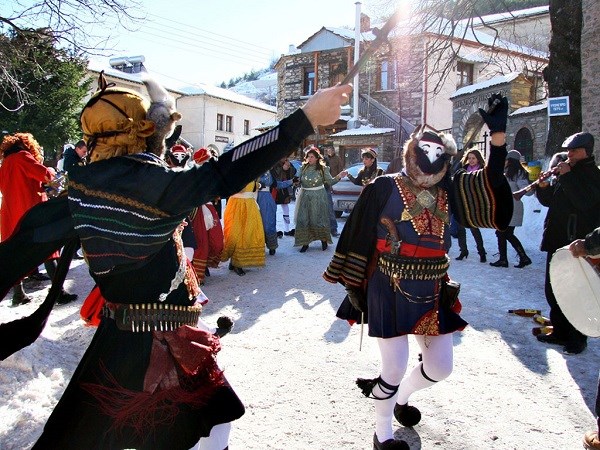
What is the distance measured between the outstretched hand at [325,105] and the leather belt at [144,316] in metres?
0.95

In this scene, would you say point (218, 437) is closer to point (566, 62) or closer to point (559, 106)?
point (559, 106)

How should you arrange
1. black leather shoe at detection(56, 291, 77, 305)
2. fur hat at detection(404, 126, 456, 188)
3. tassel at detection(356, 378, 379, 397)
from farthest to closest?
black leather shoe at detection(56, 291, 77, 305), tassel at detection(356, 378, 379, 397), fur hat at detection(404, 126, 456, 188)

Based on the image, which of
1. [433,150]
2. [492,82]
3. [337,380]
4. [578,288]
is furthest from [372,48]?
[492,82]

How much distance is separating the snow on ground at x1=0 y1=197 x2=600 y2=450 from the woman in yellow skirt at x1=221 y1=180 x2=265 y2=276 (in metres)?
1.45

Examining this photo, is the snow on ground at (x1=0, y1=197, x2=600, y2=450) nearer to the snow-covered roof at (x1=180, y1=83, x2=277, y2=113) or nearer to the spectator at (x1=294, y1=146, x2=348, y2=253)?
the spectator at (x1=294, y1=146, x2=348, y2=253)

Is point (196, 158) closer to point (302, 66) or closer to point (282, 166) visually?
point (282, 166)

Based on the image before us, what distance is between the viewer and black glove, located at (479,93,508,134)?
2834 mm

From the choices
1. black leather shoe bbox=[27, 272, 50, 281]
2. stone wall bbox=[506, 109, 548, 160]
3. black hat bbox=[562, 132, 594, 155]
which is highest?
stone wall bbox=[506, 109, 548, 160]

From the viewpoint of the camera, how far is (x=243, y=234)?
8.26 metres

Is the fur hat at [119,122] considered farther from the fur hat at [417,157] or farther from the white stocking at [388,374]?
the white stocking at [388,374]

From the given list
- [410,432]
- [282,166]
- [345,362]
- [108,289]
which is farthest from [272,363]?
[282,166]

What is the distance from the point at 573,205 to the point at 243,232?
4.75 m

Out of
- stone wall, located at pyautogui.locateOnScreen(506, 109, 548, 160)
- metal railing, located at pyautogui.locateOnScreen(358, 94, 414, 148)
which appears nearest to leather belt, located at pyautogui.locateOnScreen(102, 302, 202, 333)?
stone wall, located at pyautogui.locateOnScreen(506, 109, 548, 160)

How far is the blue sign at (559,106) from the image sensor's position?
10.1m
